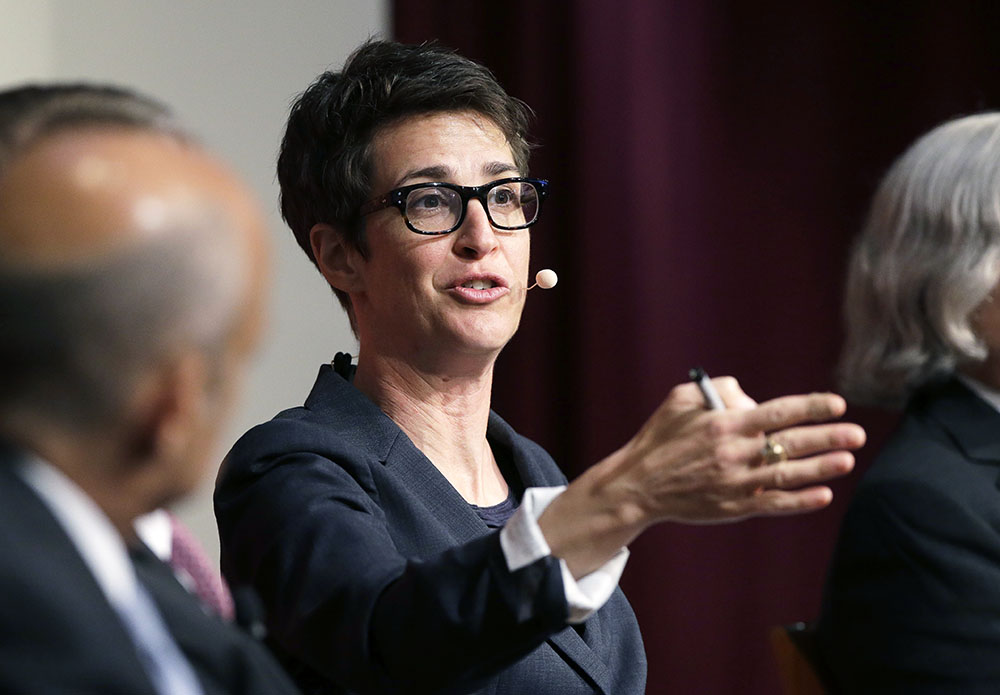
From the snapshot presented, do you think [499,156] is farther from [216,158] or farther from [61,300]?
[61,300]

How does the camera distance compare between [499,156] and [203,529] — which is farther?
[203,529]

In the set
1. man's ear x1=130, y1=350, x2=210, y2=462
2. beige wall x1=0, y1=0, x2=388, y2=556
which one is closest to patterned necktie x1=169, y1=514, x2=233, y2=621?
man's ear x1=130, y1=350, x2=210, y2=462

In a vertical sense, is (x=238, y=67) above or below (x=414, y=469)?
above

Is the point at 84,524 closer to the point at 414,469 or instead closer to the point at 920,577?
the point at 414,469

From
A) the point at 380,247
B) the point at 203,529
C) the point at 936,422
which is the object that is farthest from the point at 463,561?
the point at 203,529

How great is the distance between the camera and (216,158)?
75 centimetres

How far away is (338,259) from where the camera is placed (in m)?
1.70

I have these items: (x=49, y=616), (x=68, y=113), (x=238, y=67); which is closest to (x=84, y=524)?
(x=49, y=616)

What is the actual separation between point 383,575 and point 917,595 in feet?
2.21

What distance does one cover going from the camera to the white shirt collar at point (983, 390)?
5.30 ft

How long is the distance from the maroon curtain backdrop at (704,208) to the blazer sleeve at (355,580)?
59.4 inches

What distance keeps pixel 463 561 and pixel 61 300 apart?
21.4 inches

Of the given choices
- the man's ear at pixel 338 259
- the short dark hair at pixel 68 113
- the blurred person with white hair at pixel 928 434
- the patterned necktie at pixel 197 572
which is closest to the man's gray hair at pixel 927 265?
the blurred person with white hair at pixel 928 434

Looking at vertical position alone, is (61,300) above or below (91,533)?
above
